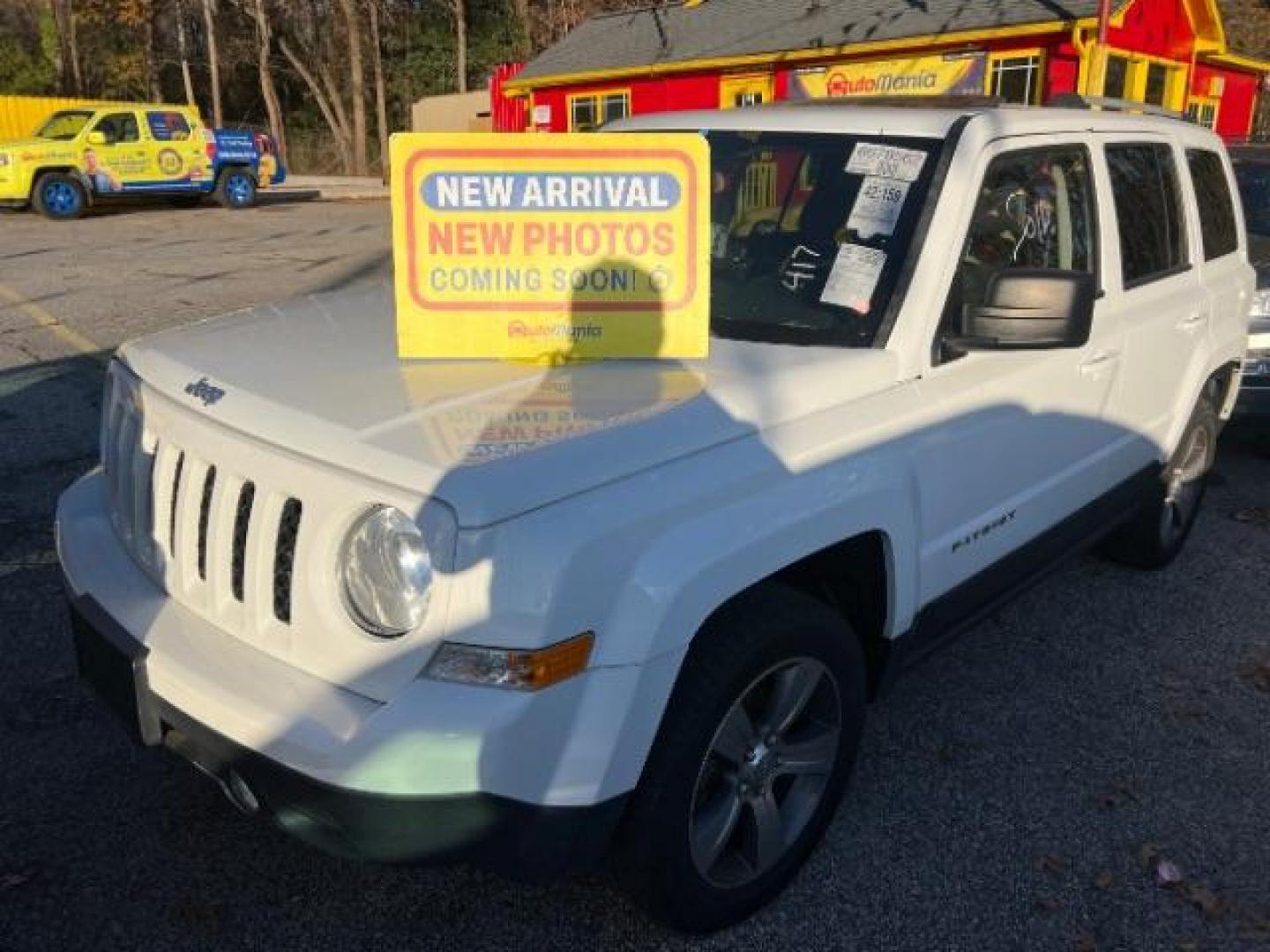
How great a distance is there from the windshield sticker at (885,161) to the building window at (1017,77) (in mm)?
13517

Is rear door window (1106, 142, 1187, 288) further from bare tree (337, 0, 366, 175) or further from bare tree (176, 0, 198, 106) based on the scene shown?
bare tree (176, 0, 198, 106)

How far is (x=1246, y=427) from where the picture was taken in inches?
246

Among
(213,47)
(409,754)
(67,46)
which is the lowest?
(409,754)

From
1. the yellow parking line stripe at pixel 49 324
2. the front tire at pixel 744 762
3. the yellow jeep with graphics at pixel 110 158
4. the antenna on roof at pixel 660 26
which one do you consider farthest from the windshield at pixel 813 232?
the yellow jeep with graphics at pixel 110 158

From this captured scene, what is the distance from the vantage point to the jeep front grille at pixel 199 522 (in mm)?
2162

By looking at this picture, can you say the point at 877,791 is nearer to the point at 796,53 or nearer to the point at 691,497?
the point at 691,497

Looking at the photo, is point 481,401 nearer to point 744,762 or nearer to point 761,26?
point 744,762

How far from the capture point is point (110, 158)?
19.2 m

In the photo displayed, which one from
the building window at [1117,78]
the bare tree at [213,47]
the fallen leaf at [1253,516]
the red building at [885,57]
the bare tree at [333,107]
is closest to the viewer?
the fallen leaf at [1253,516]

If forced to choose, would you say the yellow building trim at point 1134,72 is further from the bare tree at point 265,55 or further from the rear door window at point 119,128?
the bare tree at point 265,55

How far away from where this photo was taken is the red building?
49.6 feet

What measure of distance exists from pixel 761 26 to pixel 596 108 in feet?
13.7

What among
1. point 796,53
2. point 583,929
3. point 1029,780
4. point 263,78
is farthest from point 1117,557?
point 263,78

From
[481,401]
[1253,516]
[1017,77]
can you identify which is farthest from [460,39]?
[481,401]
